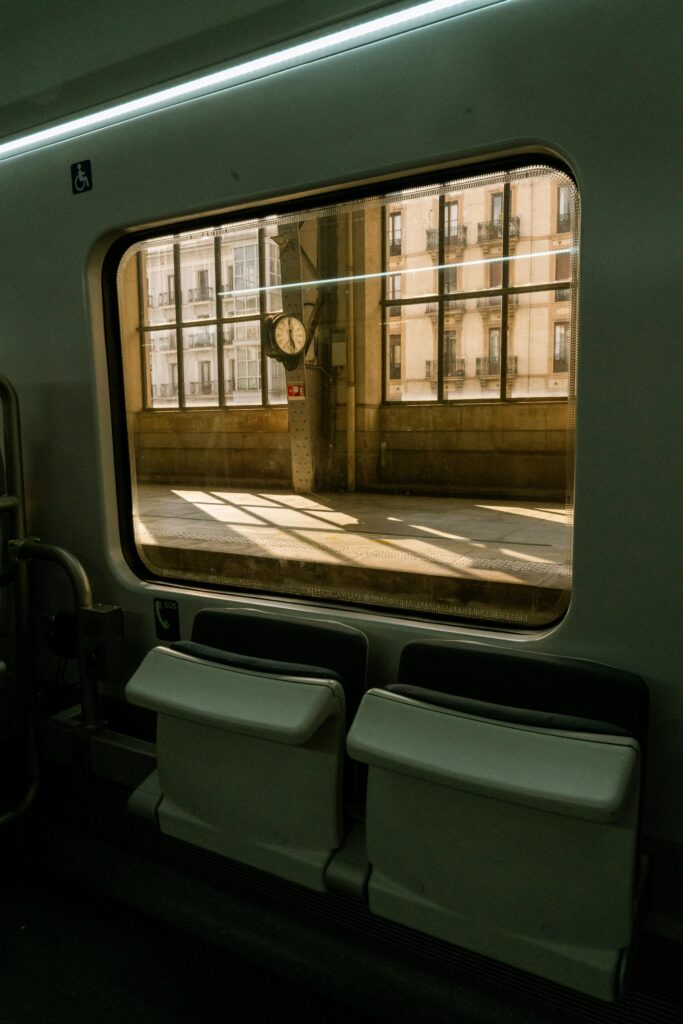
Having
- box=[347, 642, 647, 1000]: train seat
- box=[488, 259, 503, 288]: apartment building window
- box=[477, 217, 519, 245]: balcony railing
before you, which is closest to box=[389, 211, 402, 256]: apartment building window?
box=[477, 217, 519, 245]: balcony railing

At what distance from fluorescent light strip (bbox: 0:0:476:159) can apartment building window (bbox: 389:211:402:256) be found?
223 inches

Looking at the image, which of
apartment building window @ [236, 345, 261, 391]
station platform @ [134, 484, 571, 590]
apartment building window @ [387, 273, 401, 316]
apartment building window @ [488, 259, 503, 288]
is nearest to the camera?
station platform @ [134, 484, 571, 590]

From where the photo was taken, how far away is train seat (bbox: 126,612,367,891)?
149 centimetres

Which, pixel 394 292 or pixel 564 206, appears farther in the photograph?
pixel 394 292

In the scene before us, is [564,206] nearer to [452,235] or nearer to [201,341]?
[452,235]

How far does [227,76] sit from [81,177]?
1.89 feet

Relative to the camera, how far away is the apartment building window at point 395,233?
24.6 ft

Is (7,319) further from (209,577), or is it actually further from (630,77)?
(630,77)

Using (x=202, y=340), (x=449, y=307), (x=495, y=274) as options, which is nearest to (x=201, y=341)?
(x=202, y=340)

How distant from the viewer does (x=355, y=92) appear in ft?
5.29

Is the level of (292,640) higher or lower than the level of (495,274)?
lower

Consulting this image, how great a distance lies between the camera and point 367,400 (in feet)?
33.2

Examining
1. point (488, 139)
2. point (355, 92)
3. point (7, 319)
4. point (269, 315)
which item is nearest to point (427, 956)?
point (488, 139)

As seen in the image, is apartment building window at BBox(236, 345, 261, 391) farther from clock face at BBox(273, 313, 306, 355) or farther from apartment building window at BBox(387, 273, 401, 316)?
apartment building window at BBox(387, 273, 401, 316)
